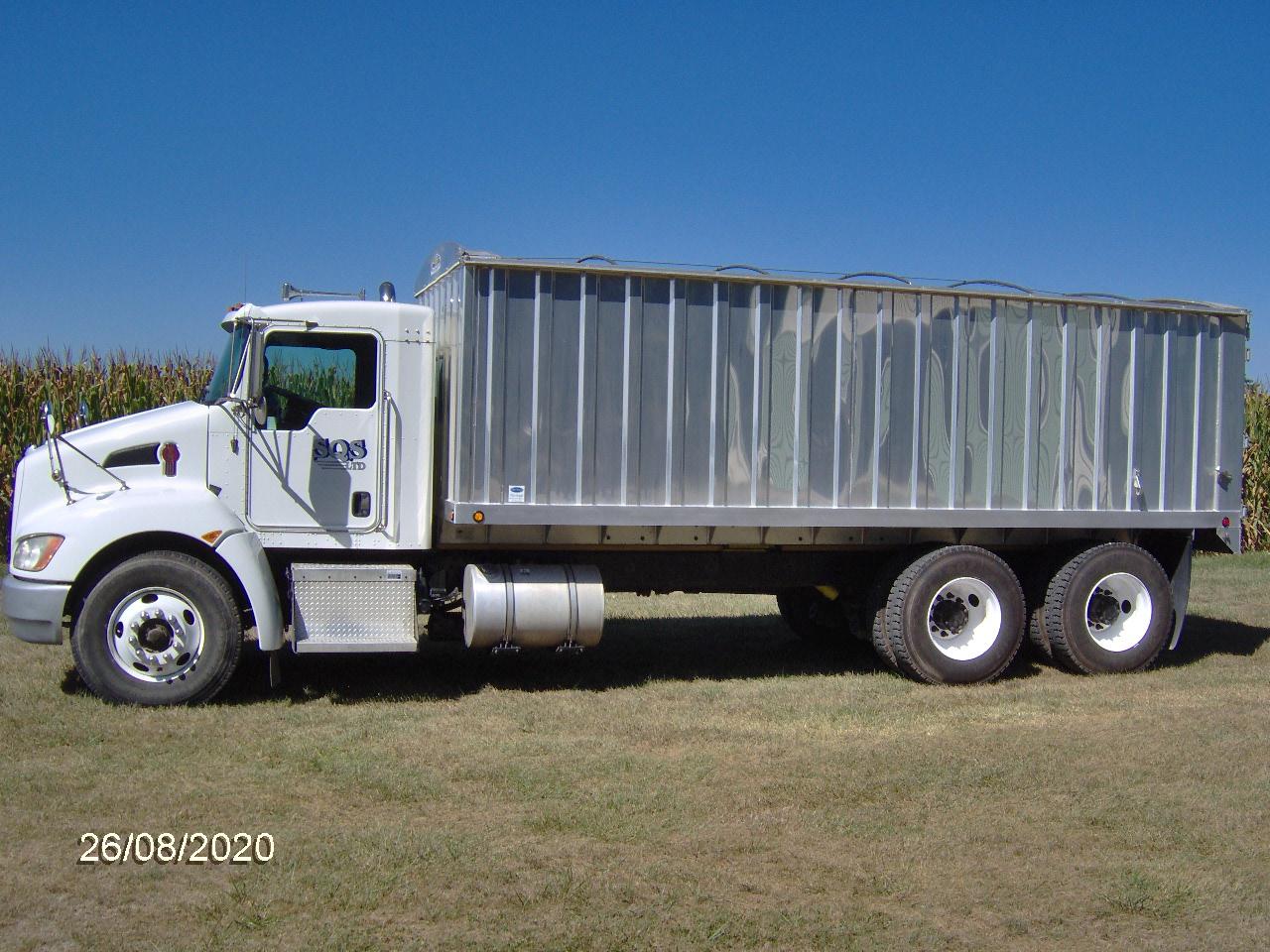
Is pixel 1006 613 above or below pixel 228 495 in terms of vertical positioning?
below

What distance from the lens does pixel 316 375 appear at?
871 cm

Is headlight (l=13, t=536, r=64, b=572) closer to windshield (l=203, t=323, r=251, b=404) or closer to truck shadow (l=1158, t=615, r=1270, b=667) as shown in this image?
windshield (l=203, t=323, r=251, b=404)

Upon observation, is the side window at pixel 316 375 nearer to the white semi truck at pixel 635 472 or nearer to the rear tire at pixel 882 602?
the white semi truck at pixel 635 472

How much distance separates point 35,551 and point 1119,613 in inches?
330

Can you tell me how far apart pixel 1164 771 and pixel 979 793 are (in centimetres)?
131

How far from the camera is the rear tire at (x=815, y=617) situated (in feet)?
35.9

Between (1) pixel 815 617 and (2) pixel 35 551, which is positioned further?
(1) pixel 815 617

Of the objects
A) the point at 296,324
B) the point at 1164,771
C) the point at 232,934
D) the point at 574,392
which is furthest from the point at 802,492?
the point at 232,934

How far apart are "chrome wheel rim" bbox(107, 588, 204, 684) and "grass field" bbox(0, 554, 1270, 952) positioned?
0.33 meters

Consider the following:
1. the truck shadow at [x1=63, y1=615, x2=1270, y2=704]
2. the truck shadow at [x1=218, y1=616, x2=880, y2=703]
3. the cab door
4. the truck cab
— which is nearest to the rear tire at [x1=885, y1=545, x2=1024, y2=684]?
the truck shadow at [x1=63, y1=615, x2=1270, y2=704]

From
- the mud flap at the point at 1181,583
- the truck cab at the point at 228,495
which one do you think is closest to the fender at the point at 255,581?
the truck cab at the point at 228,495

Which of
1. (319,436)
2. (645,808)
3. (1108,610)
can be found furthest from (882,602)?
(319,436)

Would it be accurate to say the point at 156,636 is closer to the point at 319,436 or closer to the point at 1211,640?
the point at 319,436

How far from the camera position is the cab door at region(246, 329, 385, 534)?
851 cm
